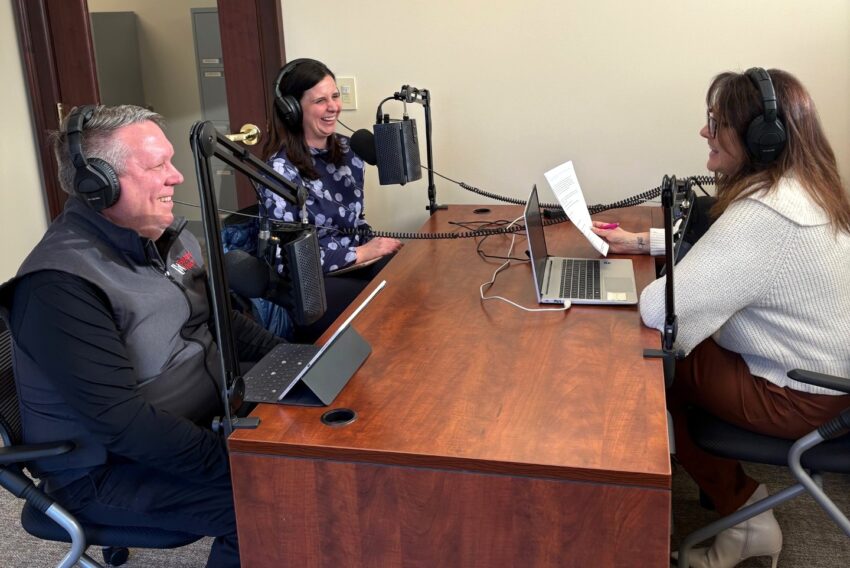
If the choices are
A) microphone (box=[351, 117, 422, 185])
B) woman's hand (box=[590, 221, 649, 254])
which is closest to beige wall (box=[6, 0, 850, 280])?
microphone (box=[351, 117, 422, 185])

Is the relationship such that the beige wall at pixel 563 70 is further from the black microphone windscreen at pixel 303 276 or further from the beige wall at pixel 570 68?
the black microphone windscreen at pixel 303 276

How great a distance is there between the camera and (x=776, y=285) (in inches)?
63.0

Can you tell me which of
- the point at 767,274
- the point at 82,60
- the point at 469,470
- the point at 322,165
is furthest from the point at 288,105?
the point at 469,470

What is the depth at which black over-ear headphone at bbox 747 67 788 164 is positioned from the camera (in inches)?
65.1

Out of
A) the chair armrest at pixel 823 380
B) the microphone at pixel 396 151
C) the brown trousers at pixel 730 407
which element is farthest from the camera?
the microphone at pixel 396 151

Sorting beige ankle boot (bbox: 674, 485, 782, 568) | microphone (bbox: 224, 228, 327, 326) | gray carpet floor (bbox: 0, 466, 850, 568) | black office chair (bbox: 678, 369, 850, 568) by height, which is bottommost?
gray carpet floor (bbox: 0, 466, 850, 568)

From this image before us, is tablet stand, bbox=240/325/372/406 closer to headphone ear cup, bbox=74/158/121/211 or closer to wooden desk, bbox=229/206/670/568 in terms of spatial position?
wooden desk, bbox=229/206/670/568

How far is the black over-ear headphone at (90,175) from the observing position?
1457 mm

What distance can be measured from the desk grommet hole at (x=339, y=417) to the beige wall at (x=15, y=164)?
2540mm

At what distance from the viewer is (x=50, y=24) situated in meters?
3.36

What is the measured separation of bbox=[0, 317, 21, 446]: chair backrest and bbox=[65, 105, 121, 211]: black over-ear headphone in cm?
27

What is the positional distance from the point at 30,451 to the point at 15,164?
92.2 inches

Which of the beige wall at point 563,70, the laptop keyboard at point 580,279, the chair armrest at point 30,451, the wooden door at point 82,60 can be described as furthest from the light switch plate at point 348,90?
the chair armrest at point 30,451

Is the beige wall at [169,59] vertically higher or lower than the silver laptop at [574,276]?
higher
